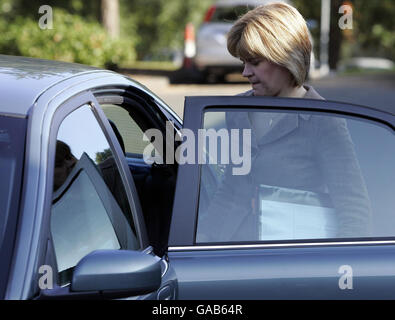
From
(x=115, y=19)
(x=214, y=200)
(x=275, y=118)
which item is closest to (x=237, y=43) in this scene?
(x=275, y=118)

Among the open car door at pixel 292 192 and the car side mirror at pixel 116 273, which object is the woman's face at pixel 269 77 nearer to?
the open car door at pixel 292 192

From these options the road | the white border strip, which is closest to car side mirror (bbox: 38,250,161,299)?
the white border strip

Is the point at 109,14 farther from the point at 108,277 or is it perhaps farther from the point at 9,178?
the point at 108,277

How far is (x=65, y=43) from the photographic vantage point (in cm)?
1661

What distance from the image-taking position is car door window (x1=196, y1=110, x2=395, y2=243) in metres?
2.80

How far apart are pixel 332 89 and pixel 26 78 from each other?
14827 mm

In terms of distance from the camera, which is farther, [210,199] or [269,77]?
[269,77]

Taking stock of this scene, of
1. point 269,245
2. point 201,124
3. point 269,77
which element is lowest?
point 269,245

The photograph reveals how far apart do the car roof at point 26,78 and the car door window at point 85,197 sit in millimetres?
137

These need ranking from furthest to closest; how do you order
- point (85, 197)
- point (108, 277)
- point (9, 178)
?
point (85, 197) < point (9, 178) < point (108, 277)

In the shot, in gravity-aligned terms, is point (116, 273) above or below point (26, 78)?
below

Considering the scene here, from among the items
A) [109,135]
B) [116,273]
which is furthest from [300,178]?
[116,273]

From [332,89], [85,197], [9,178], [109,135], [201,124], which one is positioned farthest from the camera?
[332,89]

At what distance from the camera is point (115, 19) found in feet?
68.1
